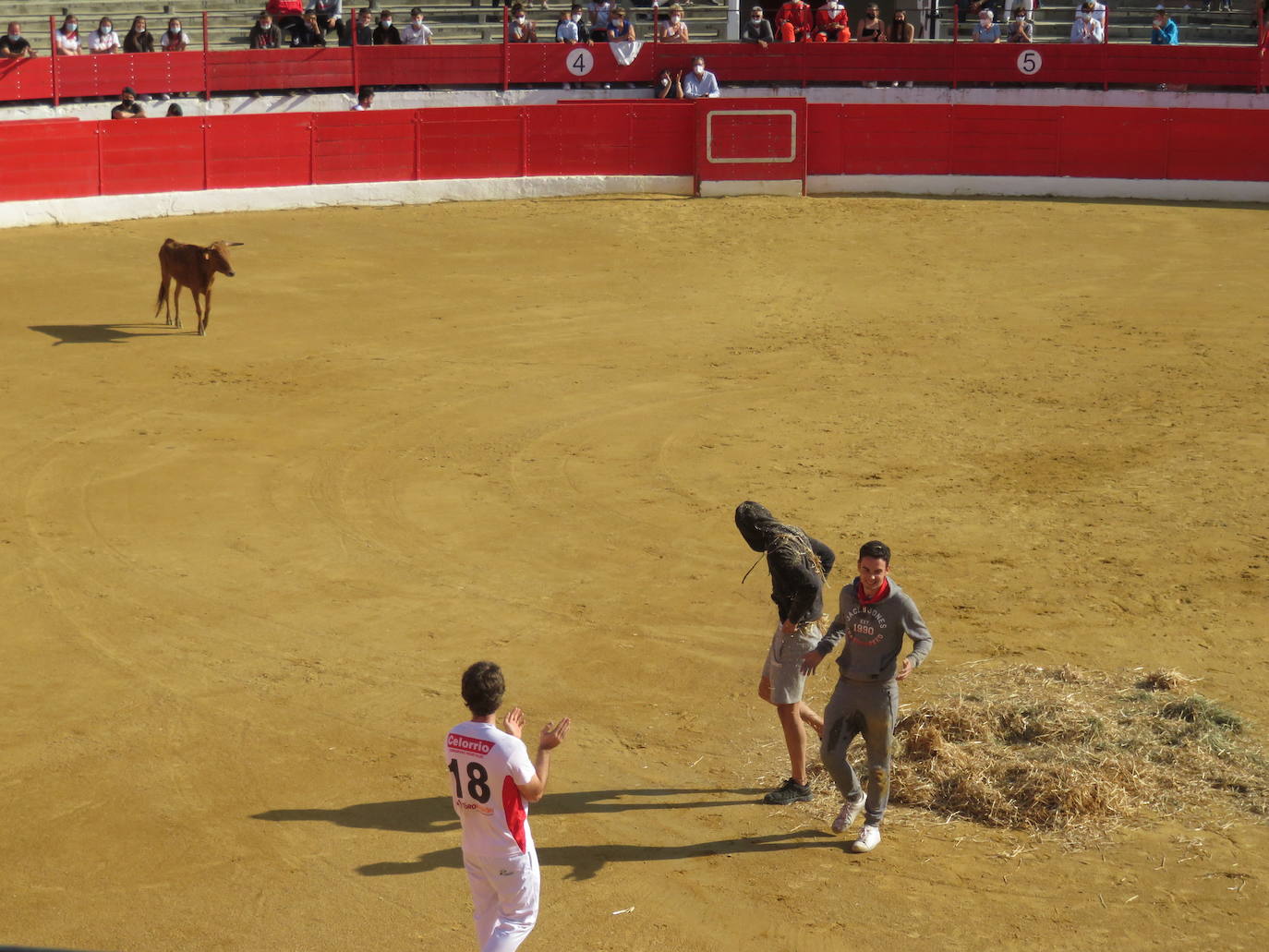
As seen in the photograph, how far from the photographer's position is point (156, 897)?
21.4ft

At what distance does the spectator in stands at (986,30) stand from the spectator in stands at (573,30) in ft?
24.2

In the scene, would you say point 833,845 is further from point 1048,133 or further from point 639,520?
point 1048,133

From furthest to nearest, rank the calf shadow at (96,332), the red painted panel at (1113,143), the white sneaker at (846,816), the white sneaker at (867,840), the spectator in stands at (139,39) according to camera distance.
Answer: the red painted panel at (1113,143)
the spectator in stands at (139,39)
the calf shadow at (96,332)
the white sneaker at (846,816)
the white sneaker at (867,840)

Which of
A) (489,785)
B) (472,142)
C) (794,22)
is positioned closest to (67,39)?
(472,142)

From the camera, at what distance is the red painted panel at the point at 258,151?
22.9 m

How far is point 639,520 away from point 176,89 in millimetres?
16774

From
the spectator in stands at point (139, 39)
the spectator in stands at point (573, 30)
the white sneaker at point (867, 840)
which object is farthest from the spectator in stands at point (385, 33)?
the white sneaker at point (867, 840)

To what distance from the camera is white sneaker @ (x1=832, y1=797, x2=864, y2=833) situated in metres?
7.04

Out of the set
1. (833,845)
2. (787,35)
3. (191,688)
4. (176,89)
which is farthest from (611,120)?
(833,845)

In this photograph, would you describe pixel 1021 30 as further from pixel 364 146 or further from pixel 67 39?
pixel 67 39

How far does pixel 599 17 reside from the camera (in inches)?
1106

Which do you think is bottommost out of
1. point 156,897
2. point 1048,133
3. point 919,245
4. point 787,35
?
point 156,897

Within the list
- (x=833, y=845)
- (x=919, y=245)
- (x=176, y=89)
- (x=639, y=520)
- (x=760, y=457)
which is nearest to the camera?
(x=833, y=845)

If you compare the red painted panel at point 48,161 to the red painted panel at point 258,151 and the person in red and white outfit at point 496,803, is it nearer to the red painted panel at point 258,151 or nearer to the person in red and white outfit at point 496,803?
the red painted panel at point 258,151
